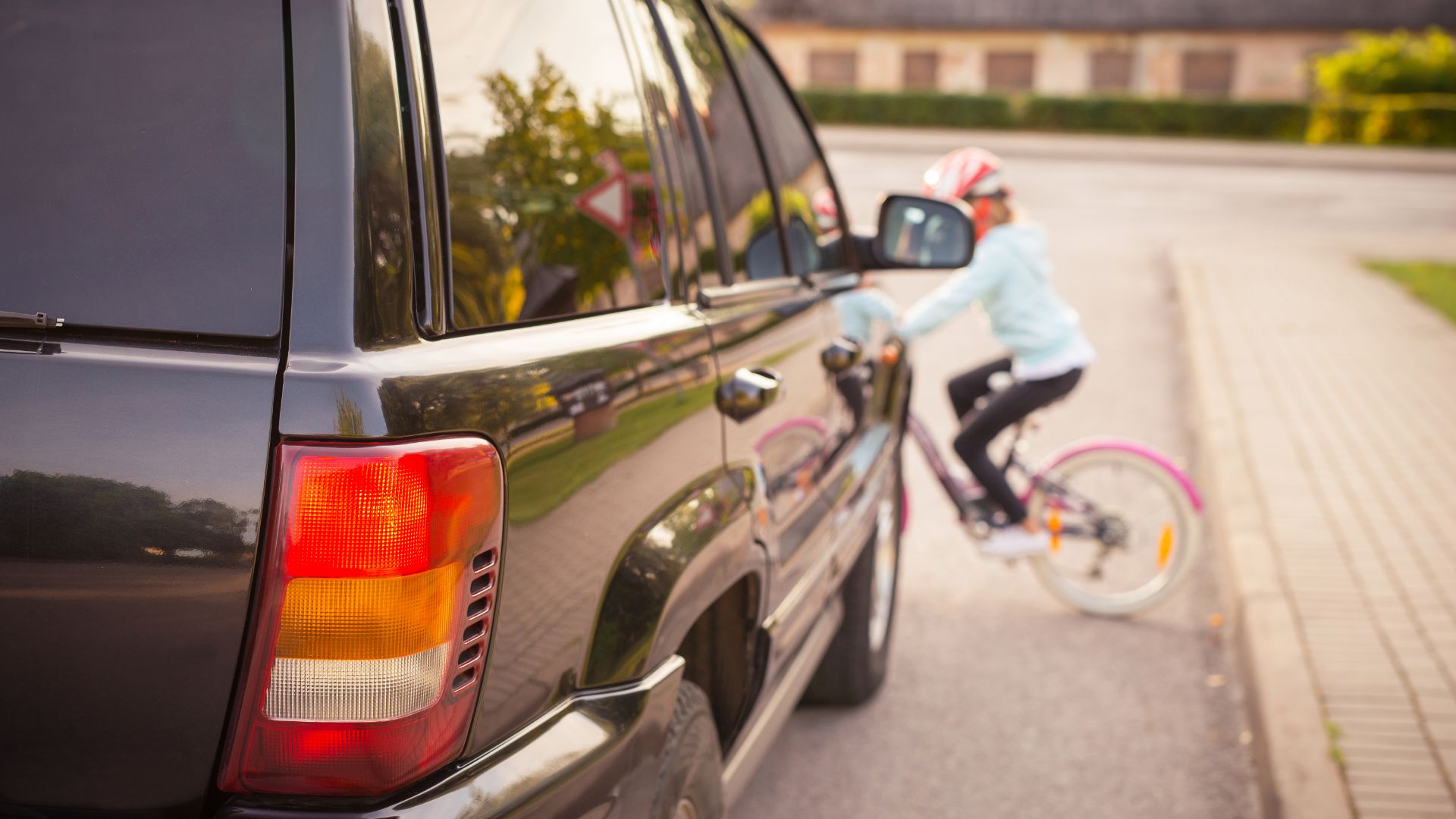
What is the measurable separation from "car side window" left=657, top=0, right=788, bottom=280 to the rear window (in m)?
1.16

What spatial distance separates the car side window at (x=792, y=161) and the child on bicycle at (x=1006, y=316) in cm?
82

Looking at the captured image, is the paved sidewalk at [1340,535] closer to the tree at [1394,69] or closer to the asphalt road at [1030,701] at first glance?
the asphalt road at [1030,701]

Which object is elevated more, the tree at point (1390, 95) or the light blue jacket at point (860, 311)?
the tree at point (1390, 95)

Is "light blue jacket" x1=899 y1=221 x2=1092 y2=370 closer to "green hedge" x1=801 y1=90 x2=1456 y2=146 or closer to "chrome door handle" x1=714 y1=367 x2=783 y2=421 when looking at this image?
"chrome door handle" x1=714 y1=367 x2=783 y2=421

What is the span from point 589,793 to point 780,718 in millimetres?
1161

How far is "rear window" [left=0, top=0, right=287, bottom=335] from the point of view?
148 cm

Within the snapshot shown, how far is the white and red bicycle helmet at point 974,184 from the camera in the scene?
4.69m

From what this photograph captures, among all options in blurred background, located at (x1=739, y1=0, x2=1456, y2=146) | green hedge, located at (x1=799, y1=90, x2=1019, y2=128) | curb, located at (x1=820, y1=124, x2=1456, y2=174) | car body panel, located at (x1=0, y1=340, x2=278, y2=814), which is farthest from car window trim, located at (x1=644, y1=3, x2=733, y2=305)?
blurred background, located at (x1=739, y1=0, x2=1456, y2=146)

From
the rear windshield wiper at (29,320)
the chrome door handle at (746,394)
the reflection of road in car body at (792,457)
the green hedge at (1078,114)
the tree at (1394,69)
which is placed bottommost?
the reflection of road in car body at (792,457)

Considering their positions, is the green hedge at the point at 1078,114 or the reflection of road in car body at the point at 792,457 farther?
the green hedge at the point at 1078,114

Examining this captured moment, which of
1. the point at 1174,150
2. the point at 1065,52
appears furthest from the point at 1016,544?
the point at 1065,52

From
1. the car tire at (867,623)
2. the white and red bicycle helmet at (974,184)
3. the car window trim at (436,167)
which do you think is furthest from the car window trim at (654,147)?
the white and red bicycle helmet at (974,184)

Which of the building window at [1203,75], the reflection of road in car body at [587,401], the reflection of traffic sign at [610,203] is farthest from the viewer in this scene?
the building window at [1203,75]

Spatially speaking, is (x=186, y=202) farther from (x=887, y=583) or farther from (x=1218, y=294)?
(x=1218, y=294)
